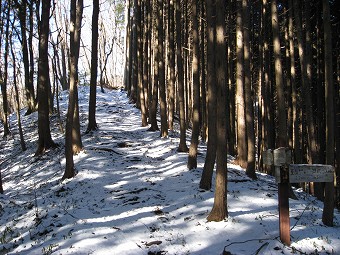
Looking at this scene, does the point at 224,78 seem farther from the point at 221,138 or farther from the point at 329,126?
the point at 329,126

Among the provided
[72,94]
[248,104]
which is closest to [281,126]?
[248,104]

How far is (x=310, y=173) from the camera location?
5789 millimetres

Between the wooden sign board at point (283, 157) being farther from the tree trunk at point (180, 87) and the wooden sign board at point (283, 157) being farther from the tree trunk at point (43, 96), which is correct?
the tree trunk at point (43, 96)

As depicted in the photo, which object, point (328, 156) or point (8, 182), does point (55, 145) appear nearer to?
point (8, 182)

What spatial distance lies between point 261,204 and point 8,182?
10.1 meters

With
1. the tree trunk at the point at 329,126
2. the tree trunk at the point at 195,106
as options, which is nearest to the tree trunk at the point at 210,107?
the tree trunk at the point at 195,106

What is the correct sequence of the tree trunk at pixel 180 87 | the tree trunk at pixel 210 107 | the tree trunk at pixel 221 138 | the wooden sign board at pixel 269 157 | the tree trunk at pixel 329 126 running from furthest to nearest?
the tree trunk at pixel 180 87 < the tree trunk at pixel 210 107 < the tree trunk at pixel 221 138 < the tree trunk at pixel 329 126 < the wooden sign board at pixel 269 157

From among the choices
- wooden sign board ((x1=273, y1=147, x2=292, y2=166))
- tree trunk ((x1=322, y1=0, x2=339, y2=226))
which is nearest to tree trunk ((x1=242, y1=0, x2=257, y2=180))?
tree trunk ((x1=322, y1=0, x2=339, y2=226))

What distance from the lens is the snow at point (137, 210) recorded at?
6004 mm

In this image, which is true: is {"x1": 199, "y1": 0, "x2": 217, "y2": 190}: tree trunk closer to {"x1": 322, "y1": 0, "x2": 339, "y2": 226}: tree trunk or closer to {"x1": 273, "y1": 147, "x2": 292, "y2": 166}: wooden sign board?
{"x1": 322, "y1": 0, "x2": 339, "y2": 226}: tree trunk

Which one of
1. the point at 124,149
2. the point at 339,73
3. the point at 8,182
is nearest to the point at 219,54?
the point at 124,149

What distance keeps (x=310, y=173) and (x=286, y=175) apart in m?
0.47

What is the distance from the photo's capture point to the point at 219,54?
7.33m

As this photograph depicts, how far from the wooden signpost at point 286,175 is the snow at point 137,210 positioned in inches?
14.9
